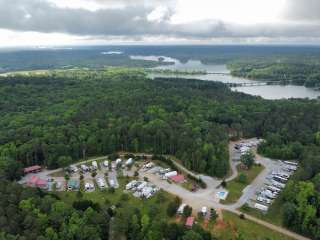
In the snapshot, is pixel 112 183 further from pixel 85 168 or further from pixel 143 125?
pixel 143 125

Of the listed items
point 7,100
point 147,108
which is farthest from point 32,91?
point 147,108

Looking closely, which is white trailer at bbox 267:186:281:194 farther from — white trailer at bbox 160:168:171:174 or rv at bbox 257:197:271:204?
white trailer at bbox 160:168:171:174

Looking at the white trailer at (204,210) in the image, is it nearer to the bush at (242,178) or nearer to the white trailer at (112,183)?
the bush at (242,178)

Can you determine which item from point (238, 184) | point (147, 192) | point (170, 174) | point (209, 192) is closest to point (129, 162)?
point (170, 174)

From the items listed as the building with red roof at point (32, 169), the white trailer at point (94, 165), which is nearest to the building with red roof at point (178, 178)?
the white trailer at point (94, 165)

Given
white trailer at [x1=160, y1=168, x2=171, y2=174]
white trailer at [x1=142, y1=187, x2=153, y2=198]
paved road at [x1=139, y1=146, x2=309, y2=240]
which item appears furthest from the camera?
white trailer at [x1=160, y1=168, x2=171, y2=174]

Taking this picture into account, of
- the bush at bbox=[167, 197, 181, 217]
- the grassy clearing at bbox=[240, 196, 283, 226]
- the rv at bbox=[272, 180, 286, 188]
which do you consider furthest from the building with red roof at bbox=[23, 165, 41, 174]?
the rv at bbox=[272, 180, 286, 188]
